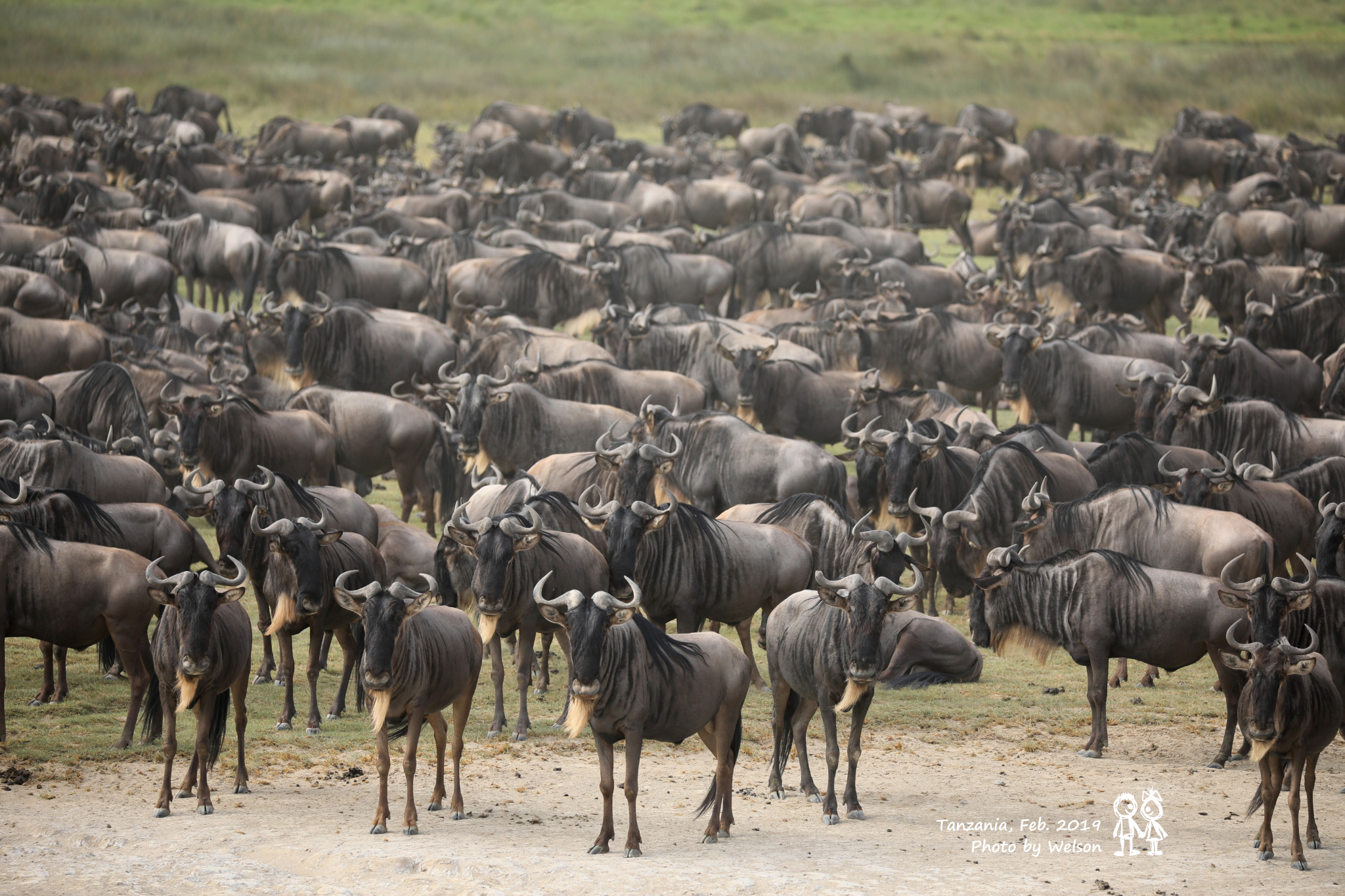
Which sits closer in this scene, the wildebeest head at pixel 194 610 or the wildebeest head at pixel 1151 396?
the wildebeest head at pixel 194 610

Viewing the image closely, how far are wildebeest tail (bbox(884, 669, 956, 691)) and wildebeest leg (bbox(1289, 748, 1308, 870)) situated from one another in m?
3.60

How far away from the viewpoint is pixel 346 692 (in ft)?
33.8

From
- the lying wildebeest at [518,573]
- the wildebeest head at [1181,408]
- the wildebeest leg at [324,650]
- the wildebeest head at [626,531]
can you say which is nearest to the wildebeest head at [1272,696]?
the wildebeest head at [626,531]

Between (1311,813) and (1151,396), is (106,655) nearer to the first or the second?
(1311,813)

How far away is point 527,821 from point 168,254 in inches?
702

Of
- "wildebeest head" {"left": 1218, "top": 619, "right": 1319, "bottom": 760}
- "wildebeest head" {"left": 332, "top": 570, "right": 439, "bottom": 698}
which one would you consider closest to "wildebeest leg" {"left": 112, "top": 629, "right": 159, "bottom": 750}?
"wildebeest head" {"left": 332, "top": 570, "right": 439, "bottom": 698}

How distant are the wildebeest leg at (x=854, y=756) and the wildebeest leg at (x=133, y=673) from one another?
15.2 ft

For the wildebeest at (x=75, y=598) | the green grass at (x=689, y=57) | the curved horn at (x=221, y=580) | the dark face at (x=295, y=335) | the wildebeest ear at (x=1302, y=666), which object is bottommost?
the wildebeest at (x=75, y=598)

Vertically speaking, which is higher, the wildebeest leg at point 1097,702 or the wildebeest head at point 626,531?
the wildebeest head at point 626,531

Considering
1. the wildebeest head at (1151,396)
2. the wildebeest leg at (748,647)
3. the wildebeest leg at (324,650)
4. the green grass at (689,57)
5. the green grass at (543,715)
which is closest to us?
the green grass at (543,715)

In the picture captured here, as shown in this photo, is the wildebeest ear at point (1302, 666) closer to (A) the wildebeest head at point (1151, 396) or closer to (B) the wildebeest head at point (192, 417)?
(A) the wildebeest head at point (1151, 396)

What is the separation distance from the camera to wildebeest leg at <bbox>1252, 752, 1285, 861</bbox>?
738 cm

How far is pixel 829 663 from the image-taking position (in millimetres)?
7957

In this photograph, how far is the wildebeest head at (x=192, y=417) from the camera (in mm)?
13125
